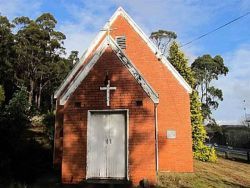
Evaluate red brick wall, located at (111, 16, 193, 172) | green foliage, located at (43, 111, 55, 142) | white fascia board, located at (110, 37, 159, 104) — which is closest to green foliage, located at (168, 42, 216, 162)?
red brick wall, located at (111, 16, 193, 172)

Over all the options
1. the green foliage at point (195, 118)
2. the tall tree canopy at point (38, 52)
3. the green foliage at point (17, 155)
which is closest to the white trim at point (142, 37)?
the green foliage at point (17, 155)

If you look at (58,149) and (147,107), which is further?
(58,149)

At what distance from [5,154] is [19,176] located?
234 centimetres

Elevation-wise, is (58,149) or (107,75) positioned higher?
(107,75)

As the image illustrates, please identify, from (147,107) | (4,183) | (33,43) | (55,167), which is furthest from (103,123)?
(33,43)

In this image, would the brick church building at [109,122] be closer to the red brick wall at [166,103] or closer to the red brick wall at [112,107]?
the red brick wall at [112,107]

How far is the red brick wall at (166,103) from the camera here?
17000mm

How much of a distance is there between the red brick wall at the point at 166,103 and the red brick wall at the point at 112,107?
4.55 m

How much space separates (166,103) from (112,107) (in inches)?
204

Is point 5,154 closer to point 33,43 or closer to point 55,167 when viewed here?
point 55,167

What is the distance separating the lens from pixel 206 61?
55156 mm

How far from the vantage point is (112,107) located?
43.5 feet

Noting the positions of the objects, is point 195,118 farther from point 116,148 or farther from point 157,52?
point 116,148

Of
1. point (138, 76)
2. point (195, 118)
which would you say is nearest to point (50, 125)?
point (195, 118)
